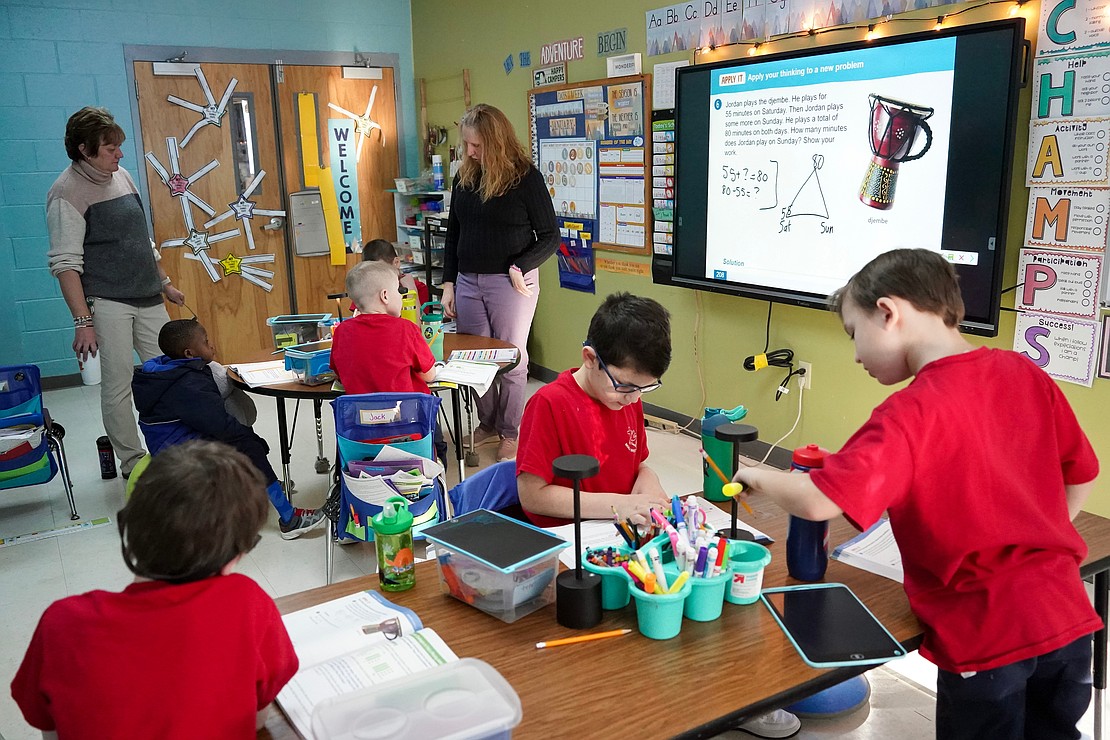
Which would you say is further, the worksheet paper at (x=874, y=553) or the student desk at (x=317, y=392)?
the student desk at (x=317, y=392)

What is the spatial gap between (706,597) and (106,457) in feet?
12.0

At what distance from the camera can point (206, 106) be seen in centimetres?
606

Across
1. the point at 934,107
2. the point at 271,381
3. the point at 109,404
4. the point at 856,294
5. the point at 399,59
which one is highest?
the point at 399,59

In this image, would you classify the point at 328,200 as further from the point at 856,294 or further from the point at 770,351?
the point at 856,294

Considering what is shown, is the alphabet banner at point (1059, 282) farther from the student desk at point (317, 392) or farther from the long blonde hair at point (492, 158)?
the long blonde hair at point (492, 158)

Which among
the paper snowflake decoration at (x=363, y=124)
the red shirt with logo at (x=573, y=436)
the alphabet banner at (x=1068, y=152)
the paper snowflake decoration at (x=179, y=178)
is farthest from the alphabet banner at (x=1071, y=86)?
the paper snowflake decoration at (x=179, y=178)

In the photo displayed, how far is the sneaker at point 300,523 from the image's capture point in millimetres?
3492

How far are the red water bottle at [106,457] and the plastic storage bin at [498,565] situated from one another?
3287 mm

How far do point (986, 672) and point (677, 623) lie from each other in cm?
47

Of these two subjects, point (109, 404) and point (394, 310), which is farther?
point (109, 404)

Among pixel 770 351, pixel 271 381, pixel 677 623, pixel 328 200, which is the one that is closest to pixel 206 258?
pixel 328 200

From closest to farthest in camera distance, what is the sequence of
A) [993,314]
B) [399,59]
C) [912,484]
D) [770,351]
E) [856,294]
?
1. [912,484]
2. [856,294]
3. [993,314]
4. [770,351]
5. [399,59]

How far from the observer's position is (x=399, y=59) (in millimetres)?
6738

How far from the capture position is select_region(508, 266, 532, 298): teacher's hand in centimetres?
413
